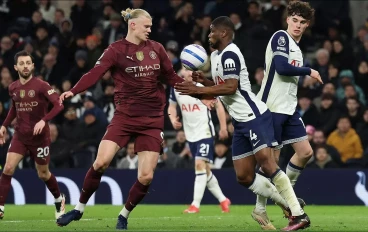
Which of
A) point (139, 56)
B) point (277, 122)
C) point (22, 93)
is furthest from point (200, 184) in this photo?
point (139, 56)

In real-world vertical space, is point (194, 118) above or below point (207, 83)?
below

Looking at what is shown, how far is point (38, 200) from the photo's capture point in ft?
58.9

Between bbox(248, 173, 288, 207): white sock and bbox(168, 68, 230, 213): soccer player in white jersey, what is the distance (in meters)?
4.35

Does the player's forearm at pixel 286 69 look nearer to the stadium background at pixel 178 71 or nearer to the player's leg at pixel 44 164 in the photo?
the player's leg at pixel 44 164

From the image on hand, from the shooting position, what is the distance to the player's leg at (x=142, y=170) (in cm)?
1089

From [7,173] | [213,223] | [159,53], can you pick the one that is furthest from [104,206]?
[159,53]

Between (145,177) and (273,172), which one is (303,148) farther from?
(145,177)

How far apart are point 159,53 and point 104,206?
6361 millimetres

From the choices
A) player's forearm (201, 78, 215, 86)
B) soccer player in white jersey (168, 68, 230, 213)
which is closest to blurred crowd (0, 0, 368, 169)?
soccer player in white jersey (168, 68, 230, 213)

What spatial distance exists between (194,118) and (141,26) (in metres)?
4.95

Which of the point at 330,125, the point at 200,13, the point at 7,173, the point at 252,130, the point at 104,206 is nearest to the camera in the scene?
the point at 252,130

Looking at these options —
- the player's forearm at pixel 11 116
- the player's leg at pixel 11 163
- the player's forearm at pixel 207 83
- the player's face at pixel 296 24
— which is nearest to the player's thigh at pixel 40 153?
the player's leg at pixel 11 163

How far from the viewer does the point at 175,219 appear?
13305 mm

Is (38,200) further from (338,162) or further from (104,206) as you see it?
(338,162)
